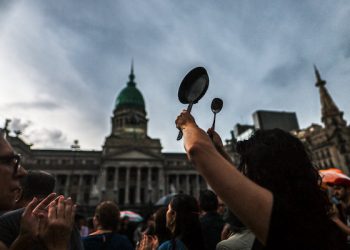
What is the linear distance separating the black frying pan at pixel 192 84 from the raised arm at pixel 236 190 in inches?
30.5

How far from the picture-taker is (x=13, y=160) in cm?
202

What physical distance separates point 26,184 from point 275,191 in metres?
3.04

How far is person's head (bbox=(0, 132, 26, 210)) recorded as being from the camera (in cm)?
189

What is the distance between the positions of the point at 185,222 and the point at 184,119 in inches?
94.0

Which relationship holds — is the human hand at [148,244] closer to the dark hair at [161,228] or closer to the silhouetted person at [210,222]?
the dark hair at [161,228]

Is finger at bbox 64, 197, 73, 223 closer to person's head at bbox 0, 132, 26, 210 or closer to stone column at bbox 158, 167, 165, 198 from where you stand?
person's head at bbox 0, 132, 26, 210

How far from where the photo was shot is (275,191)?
1463 mm

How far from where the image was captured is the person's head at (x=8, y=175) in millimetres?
1894

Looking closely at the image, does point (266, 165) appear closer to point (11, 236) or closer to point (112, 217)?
point (11, 236)

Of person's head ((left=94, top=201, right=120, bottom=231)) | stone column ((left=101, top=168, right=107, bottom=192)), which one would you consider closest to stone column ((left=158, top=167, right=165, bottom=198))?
stone column ((left=101, top=168, right=107, bottom=192))

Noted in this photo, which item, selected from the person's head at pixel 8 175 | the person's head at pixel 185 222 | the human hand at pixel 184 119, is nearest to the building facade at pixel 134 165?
the person's head at pixel 185 222

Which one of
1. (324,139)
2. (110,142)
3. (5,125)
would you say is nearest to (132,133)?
(110,142)

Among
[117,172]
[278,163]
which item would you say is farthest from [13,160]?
[117,172]

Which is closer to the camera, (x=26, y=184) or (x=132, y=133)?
(x=26, y=184)
